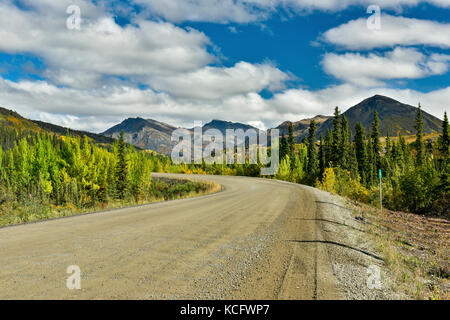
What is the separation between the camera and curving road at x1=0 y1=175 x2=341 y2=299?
13.6 feet

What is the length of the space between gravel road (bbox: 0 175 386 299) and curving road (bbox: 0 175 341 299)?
0.05 feet

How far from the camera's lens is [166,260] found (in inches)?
220

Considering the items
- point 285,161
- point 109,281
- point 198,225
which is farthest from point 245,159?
point 109,281

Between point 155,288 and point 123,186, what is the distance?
4569 cm

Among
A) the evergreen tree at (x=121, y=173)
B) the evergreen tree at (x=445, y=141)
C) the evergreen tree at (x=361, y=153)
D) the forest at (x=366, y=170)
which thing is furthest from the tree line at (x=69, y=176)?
the evergreen tree at (x=445, y=141)

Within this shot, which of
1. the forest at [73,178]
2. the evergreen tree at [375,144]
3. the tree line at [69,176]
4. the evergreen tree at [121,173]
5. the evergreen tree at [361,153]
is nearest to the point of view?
the forest at [73,178]

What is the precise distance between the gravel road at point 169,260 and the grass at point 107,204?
2007 millimetres

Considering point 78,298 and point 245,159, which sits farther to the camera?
point 245,159

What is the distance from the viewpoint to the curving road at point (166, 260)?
13.6ft

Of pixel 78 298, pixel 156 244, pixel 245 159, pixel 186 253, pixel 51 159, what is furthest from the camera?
pixel 245 159

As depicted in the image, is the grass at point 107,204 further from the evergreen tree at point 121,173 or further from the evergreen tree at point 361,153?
the evergreen tree at point 361,153

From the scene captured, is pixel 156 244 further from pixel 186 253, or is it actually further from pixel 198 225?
pixel 198 225

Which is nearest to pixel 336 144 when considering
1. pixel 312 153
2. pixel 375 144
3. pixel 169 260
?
pixel 312 153

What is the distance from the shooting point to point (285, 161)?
6500 centimetres
